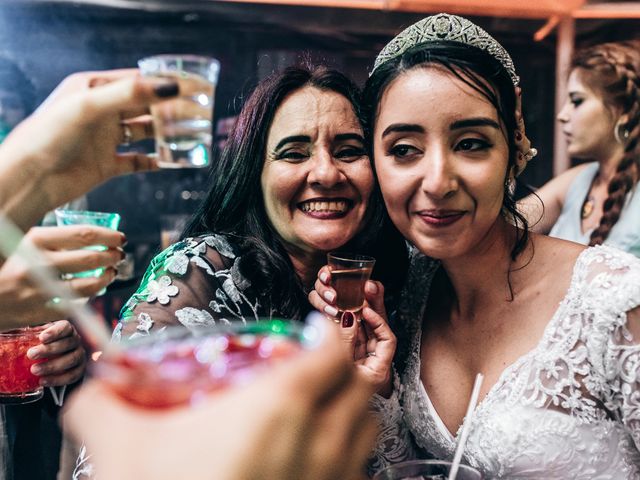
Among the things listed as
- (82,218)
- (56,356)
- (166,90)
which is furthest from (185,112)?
(56,356)

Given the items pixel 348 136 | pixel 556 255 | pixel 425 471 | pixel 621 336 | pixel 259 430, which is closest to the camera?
pixel 259 430

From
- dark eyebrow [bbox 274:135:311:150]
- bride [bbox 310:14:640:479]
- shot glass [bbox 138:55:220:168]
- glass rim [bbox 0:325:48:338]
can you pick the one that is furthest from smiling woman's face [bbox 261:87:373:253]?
shot glass [bbox 138:55:220:168]

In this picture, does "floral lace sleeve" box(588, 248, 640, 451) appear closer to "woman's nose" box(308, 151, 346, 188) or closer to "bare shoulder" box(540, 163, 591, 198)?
"woman's nose" box(308, 151, 346, 188)

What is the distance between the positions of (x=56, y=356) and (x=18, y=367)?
12 cm

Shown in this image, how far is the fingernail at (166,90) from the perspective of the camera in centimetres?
79

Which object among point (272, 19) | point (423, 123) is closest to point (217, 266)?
point (423, 123)

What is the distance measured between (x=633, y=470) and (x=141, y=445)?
68.9 inches

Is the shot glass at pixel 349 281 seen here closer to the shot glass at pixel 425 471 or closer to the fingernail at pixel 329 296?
the fingernail at pixel 329 296

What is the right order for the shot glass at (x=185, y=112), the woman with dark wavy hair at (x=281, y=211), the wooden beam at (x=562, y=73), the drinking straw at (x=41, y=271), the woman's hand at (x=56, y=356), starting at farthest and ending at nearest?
the wooden beam at (x=562, y=73) < the woman with dark wavy hair at (x=281, y=211) < the woman's hand at (x=56, y=356) < the shot glass at (x=185, y=112) < the drinking straw at (x=41, y=271)

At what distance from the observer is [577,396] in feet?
5.72

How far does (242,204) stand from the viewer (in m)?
2.26

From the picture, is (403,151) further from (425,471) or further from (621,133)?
(621,133)

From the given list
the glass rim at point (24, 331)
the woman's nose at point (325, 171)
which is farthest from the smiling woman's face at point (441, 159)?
the glass rim at point (24, 331)

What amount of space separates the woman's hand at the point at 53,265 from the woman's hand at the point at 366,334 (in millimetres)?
885
